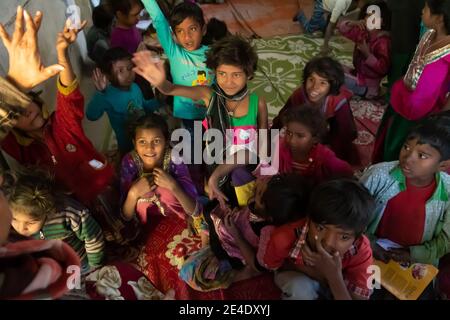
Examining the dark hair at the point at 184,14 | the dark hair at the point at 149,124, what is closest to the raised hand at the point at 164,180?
the dark hair at the point at 149,124

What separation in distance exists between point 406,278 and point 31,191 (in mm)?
1223

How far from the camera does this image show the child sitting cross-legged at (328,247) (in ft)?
3.80

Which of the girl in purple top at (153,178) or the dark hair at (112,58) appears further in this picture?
the dark hair at (112,58)

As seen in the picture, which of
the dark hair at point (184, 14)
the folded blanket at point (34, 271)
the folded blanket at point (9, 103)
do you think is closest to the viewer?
the folded blanket at point (34, 271)

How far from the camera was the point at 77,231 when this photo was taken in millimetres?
1391

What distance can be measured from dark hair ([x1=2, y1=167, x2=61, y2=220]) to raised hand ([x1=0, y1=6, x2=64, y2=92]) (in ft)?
0.92

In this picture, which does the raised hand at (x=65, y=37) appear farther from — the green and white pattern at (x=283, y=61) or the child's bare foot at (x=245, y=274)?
the green and white pattern at (x=283, y=61)

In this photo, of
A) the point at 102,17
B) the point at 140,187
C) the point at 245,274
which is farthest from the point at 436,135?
the point at 102,17

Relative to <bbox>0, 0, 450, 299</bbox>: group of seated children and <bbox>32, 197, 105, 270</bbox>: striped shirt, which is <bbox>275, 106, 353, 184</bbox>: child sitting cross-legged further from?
<bbox>32, 197, 105, 270</bbox>: striped shirt

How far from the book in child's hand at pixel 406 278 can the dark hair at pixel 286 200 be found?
0.34 metres

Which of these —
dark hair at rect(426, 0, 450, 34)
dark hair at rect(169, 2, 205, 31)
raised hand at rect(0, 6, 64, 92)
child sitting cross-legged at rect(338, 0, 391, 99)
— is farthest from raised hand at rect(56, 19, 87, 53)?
child sitting cross-legged at rect(338, 0, 391, 99)

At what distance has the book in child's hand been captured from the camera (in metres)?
1.28

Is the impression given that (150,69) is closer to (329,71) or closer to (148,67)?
(148,67)

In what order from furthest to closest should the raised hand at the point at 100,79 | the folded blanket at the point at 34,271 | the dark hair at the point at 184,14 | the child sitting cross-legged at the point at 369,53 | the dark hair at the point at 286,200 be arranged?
the child sitting cross-legged at the point at 369,53 < the dark hair at the point at 184,14 < the raised hand at the point at 100,79 < the dark hair at the point at 286,200 < the folded blanket at the point at 34,271
